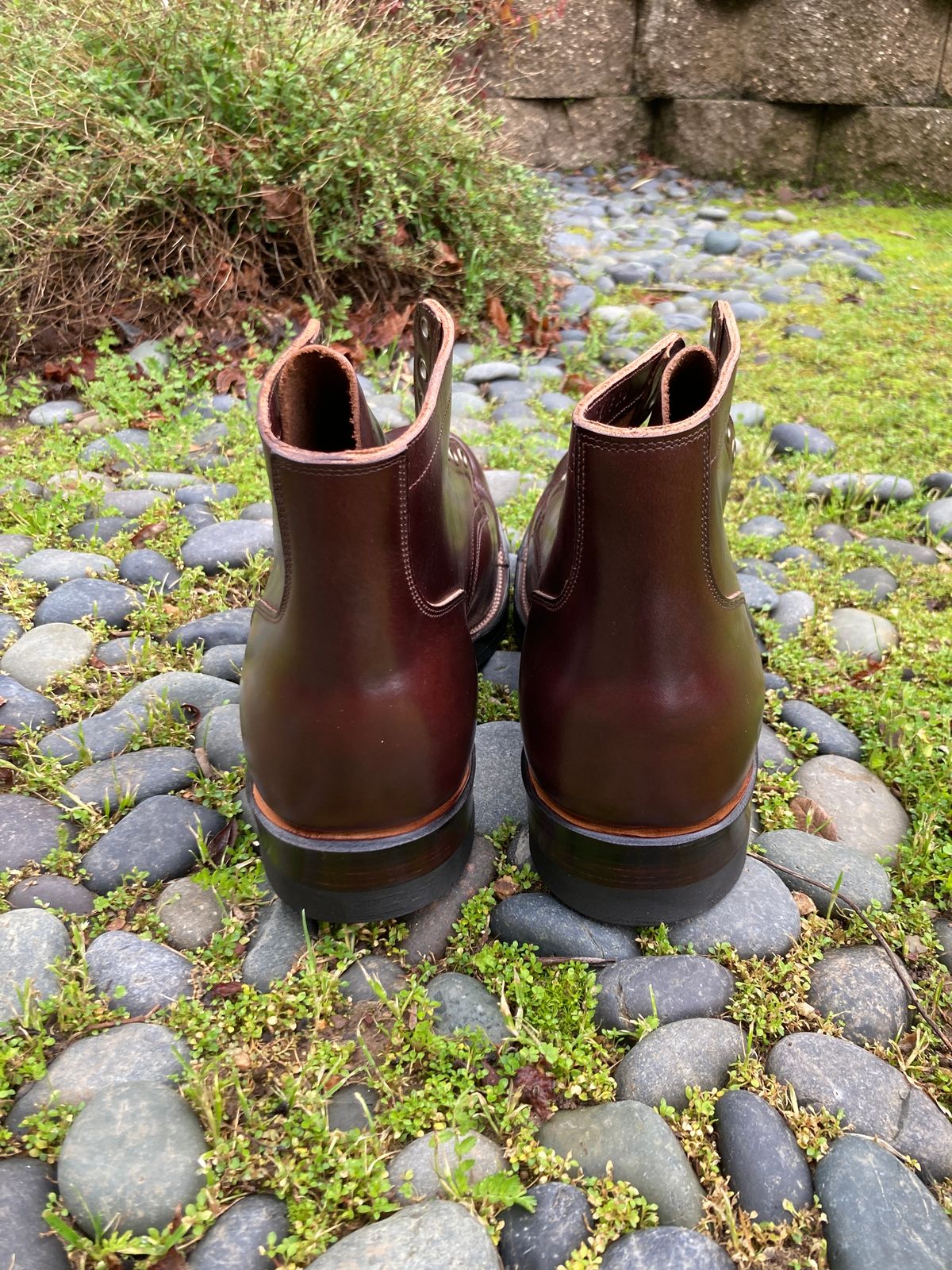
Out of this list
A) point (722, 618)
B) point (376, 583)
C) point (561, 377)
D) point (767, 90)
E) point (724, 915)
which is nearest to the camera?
point (376, 583)

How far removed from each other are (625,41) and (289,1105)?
26.4 ft

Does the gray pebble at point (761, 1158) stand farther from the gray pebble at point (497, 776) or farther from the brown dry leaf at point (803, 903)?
the gray pebble at point (497, 776)

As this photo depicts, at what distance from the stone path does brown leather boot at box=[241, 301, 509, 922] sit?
0.64 ft

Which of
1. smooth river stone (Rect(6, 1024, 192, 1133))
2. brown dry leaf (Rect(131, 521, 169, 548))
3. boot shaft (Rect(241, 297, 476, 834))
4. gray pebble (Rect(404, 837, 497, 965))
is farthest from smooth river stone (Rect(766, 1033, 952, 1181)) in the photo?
brown dry leaf (Rect(131, 521, 169, 548))

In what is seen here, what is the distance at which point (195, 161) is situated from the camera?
11.5ft

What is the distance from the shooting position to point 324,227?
389 cm

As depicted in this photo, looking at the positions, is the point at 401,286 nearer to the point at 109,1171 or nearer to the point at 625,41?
the point at 109,1171

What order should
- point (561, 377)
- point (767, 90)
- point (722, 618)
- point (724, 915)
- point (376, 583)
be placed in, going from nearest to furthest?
point (376, 583) < point (722, 618) < point (724, 915) < point (561, 377) < point (767, 90)

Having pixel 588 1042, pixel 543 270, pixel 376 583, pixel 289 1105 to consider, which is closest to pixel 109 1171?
pixel 289 1105

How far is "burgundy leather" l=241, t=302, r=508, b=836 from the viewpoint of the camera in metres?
1.21

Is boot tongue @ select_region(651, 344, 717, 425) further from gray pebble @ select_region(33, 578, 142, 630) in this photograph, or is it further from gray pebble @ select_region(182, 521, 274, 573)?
gray pebble @ select_region(33, 578, 142, 630)

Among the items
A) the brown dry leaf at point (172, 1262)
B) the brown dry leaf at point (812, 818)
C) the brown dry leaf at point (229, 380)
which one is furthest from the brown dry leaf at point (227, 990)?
the brown dry leaf at point (229, 380)

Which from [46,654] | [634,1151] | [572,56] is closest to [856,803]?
[634,1151]

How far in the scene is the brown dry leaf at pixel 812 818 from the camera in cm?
179
